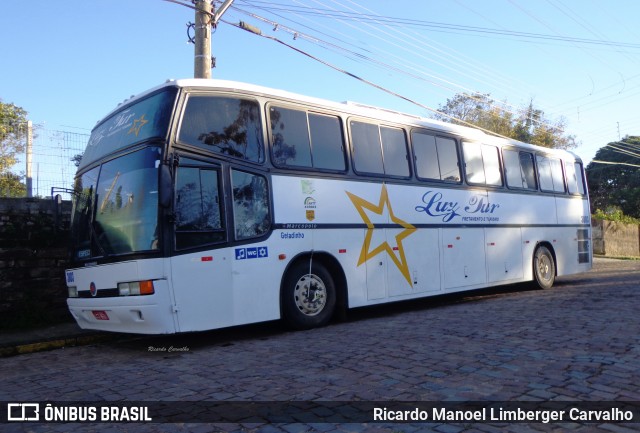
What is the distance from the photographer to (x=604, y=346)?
613 cm

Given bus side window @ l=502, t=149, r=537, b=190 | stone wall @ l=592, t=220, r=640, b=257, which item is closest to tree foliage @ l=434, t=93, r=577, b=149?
stone wall @ l=592, t=220, r=640, b=257

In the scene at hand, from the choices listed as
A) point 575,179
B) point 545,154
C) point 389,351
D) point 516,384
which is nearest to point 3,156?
point 389,351

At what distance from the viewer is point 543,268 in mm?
13812

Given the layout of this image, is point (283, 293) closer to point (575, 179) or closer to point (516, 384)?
point (516, 384)

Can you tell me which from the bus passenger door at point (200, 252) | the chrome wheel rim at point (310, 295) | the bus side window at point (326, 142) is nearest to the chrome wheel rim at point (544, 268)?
the bus side window at point (326, 142)

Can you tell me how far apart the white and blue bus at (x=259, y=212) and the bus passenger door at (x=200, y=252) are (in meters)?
0.02

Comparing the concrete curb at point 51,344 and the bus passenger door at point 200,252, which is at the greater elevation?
the bus passenger door at point 200,252

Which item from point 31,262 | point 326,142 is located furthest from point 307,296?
point 31,262

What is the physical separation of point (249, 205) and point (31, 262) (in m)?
4.66

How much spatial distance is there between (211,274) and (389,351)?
2.56 metres

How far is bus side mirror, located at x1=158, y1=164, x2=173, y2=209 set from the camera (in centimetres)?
655

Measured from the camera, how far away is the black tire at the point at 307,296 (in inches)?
317

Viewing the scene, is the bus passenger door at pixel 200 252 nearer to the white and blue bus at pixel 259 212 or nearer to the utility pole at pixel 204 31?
the white and blue bus at pixel 259 212

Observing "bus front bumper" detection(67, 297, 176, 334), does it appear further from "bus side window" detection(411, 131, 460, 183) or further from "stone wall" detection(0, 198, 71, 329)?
"bus side window" detection(411, 131, 460, 183)
